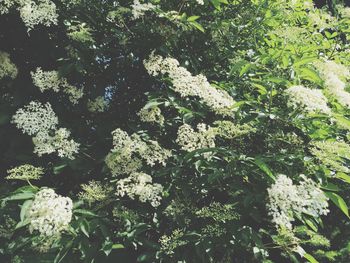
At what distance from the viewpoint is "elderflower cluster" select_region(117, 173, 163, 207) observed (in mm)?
2791

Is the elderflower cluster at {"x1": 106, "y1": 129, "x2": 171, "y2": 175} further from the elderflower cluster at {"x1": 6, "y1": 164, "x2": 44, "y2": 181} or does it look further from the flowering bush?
the elderflower cluster at {"x1": 6, "y1": 164, "x2": 44, "y2": 181}

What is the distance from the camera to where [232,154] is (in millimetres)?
2639

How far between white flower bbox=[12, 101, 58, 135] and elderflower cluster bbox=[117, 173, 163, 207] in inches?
32.2

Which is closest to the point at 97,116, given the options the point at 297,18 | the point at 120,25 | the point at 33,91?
the point at 33,91

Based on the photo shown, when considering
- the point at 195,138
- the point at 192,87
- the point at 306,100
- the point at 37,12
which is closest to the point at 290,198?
the point at 306,100

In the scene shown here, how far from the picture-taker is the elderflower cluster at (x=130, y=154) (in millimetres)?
2982

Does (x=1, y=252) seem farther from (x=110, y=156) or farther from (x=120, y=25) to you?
(x=120, y=25)

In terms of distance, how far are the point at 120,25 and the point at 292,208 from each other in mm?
2019

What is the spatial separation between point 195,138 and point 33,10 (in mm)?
1651

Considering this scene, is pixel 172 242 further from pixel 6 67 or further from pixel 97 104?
pixel 6 67

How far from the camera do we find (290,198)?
8.28 feet

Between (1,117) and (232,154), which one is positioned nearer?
(232,154)

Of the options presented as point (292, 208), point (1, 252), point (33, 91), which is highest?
point (292, 208)

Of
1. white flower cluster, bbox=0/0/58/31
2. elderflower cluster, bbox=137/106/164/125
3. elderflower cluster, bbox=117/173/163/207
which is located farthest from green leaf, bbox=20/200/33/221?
white flower cluster, bbox=0/0/58/31
